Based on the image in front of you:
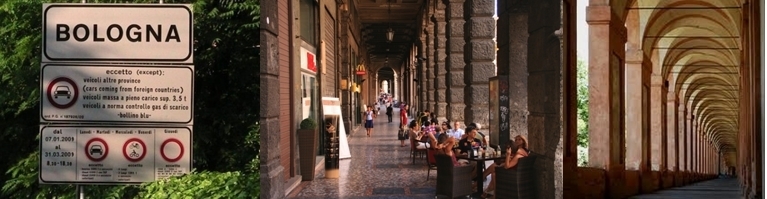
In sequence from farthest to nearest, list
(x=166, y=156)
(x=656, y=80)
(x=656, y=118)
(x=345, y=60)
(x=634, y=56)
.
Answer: (x=656, y=118)
(x=656, y=80)
(x=345, y=60)
(x=634, y=56)
(x=166, y=156)

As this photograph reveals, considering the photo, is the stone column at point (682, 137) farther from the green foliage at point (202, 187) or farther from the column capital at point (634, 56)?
the green foliage at point (202, 187)

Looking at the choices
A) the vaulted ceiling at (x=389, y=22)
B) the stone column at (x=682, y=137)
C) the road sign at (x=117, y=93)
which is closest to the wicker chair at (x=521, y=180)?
the road sign at (x=117, y=93)

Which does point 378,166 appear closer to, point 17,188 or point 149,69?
point 17,188

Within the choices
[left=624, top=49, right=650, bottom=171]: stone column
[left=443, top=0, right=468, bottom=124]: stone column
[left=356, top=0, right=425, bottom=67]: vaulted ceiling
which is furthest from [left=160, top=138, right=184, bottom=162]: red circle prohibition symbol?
[left=356, top=0, right=425, bottom=67]: vaulted ceiling

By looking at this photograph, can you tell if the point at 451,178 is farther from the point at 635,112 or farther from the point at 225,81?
the point at 635,112

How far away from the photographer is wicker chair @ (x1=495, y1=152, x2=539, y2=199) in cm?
Answer: 724

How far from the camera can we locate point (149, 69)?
17.9 ft

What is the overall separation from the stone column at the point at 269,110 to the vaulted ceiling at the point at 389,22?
19.0 metres

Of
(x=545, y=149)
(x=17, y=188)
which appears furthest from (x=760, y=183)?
(x=17, y=188)

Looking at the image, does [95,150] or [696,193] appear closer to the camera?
[95,150]

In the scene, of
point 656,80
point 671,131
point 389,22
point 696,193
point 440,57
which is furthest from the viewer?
point 389,22

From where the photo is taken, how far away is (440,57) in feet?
74.8

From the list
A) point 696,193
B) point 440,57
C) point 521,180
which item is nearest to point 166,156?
point 521,180

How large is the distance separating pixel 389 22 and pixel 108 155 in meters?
30.9
